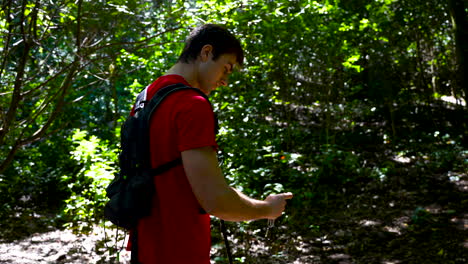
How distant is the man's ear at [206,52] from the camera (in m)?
1.72

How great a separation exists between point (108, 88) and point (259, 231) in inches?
263

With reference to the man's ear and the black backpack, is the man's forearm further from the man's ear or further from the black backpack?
the man's ear

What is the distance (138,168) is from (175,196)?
0.54 ft

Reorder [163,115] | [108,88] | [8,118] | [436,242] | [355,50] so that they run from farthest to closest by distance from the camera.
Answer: [108,88] < [355,50] < [436,242] < [8,118] < [163,115]

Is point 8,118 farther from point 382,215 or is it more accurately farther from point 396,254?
point 382,215

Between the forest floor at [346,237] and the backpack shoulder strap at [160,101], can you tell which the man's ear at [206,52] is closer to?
the backpack shoulder strap at [160,101]

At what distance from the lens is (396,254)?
5699 mm

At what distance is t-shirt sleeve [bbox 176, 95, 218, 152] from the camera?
151 centimetres

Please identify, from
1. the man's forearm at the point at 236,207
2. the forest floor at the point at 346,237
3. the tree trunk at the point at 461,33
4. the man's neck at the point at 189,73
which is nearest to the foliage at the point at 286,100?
the tree trunk at the point at 461,33

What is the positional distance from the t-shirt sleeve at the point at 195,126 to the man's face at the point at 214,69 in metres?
0.21

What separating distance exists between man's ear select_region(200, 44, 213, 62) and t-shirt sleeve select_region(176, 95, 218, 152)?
0.74ft

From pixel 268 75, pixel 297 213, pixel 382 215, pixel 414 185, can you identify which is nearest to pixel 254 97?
pixel 268 75

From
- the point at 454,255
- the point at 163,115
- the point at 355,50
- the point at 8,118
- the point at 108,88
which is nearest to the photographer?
the point at 163,115

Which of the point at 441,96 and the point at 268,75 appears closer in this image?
the point at 268,75
